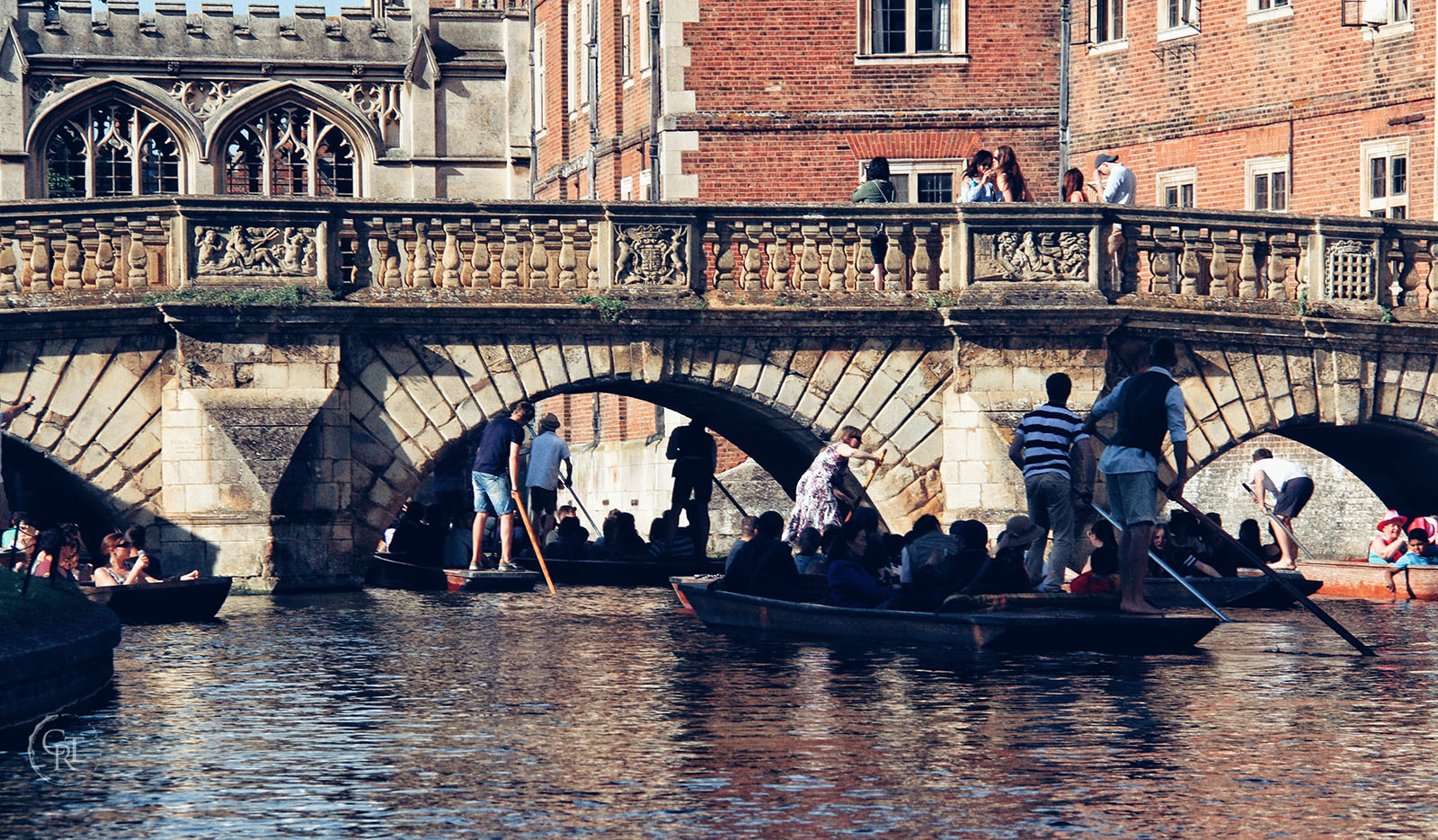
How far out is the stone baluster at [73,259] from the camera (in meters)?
20.7

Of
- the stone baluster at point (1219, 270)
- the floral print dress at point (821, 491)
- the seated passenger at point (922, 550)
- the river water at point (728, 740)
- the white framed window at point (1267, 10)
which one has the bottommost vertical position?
the river water at point (728, 740)

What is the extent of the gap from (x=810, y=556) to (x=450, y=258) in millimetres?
4325

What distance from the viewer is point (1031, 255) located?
71.2 feet

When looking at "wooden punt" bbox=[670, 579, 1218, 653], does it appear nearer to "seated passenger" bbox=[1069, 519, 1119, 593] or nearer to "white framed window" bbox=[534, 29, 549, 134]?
"seated passenger" bbox=[1069, 519, 1119, 593]

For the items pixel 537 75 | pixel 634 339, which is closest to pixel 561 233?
pixel 634 339

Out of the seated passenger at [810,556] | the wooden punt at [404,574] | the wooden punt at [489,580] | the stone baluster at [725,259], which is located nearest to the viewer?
the seated passenger at [810,556]

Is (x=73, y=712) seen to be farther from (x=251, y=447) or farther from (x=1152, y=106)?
(x=1152, y=106)

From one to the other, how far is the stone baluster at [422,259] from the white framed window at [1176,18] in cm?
1343

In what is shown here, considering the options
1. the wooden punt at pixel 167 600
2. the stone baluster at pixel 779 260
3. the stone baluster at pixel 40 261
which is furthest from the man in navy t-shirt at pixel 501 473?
the stone baluster at pixel 40 261

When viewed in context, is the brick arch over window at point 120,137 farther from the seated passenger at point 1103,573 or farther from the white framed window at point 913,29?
the seated passenger at point 1103,573

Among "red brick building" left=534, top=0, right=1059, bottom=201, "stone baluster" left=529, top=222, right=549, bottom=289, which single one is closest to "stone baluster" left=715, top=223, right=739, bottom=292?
"stone baluster" left=529, top=222, right=549, bottom=289

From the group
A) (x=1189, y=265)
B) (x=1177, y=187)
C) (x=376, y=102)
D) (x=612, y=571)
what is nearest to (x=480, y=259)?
(x=612, y=571)

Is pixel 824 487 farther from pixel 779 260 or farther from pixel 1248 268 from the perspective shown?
pixel 1248 268

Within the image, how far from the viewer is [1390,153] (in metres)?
28.0
